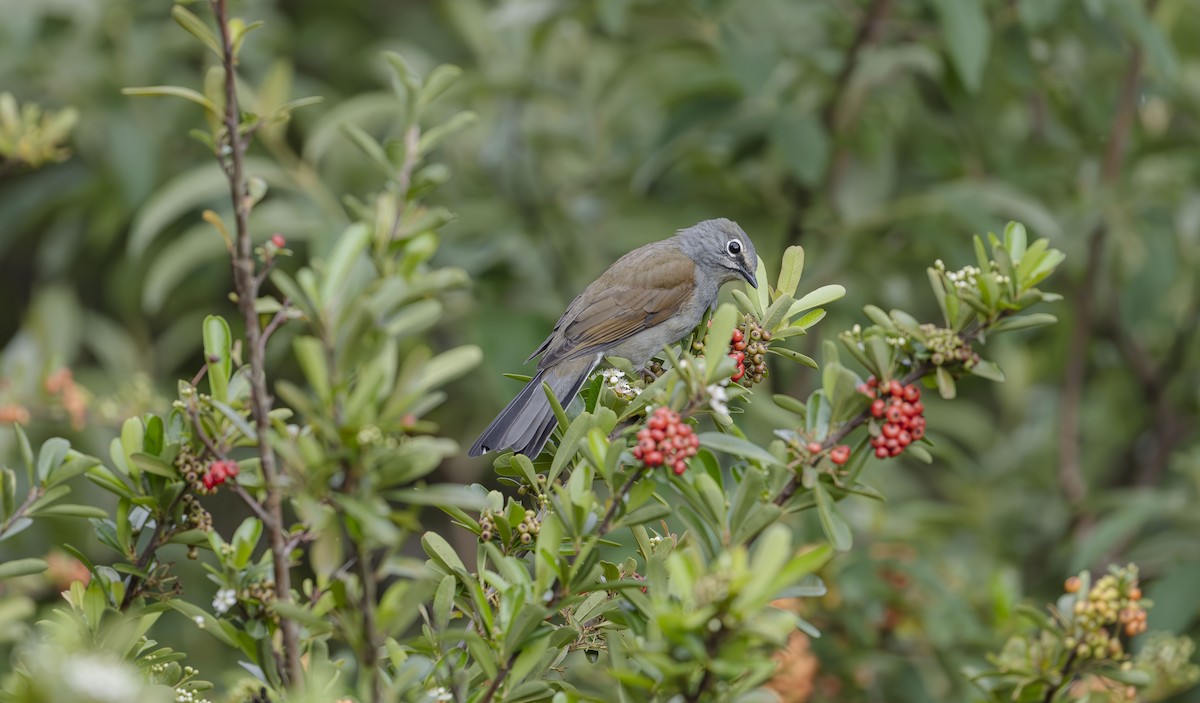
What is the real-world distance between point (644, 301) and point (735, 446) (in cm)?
250

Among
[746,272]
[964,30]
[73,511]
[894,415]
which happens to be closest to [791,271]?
[894,415]

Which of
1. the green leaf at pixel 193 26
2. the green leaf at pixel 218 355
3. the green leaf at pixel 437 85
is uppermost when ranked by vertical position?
the green leaf at pixel 193 26

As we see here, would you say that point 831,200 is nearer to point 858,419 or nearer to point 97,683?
point 858,419

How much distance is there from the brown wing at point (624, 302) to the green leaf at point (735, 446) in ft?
6.35

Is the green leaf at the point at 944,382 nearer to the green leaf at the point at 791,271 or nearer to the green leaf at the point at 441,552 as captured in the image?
the green leaf at the point at 791,271

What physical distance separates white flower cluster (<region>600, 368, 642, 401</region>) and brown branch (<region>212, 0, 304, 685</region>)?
84 cm

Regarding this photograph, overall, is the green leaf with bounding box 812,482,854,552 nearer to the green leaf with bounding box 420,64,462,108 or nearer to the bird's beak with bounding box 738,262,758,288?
the green leaf with bounding box 420,64,462,108

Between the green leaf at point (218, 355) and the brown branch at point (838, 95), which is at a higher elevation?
the brown branch at point (838, 95)

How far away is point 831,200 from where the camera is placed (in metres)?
5.48

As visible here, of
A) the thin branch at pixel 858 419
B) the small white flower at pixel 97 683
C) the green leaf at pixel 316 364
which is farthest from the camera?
the thin branch at pixel 858 419

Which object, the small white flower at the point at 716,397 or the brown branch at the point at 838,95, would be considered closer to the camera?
the small white flower at the point at 716,397

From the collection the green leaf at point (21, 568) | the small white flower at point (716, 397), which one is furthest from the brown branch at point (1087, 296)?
the green leaf at point (21, 568)

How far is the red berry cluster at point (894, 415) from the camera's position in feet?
7.04

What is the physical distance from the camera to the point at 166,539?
2215 millimetres
